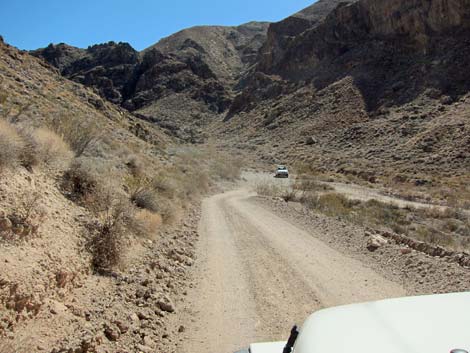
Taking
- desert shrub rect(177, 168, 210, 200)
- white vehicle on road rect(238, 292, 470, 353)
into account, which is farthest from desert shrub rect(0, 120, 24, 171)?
desert shrub rect(177, 168, 210, 200)

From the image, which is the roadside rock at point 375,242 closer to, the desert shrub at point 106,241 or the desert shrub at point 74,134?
the desert shrub at point 106,241

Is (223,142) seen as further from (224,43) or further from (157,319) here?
(224,43)

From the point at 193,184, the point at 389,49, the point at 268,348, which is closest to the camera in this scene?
the point at 268,348

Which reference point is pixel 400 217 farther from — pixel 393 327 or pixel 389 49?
pixel 389 49

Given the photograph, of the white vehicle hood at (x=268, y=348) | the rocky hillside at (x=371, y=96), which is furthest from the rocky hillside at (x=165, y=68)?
the white vehicle hood at (x=268, y=348)

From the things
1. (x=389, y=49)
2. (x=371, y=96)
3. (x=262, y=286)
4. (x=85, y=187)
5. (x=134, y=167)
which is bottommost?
(x=262, y=286)

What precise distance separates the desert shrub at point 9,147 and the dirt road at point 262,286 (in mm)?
3451

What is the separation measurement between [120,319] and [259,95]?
87604mm

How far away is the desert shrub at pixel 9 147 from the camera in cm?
612

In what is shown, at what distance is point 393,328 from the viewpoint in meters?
1.94

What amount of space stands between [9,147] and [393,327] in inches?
239

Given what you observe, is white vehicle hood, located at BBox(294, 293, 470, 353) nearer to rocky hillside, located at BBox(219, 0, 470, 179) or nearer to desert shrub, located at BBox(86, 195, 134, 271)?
desert shrub, located at BBox(86, 195, 134, 271)

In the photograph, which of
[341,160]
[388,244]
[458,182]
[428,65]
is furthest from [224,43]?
[388,244]

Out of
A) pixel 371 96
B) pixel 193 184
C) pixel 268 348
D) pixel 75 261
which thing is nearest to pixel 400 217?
pixel 193 184
